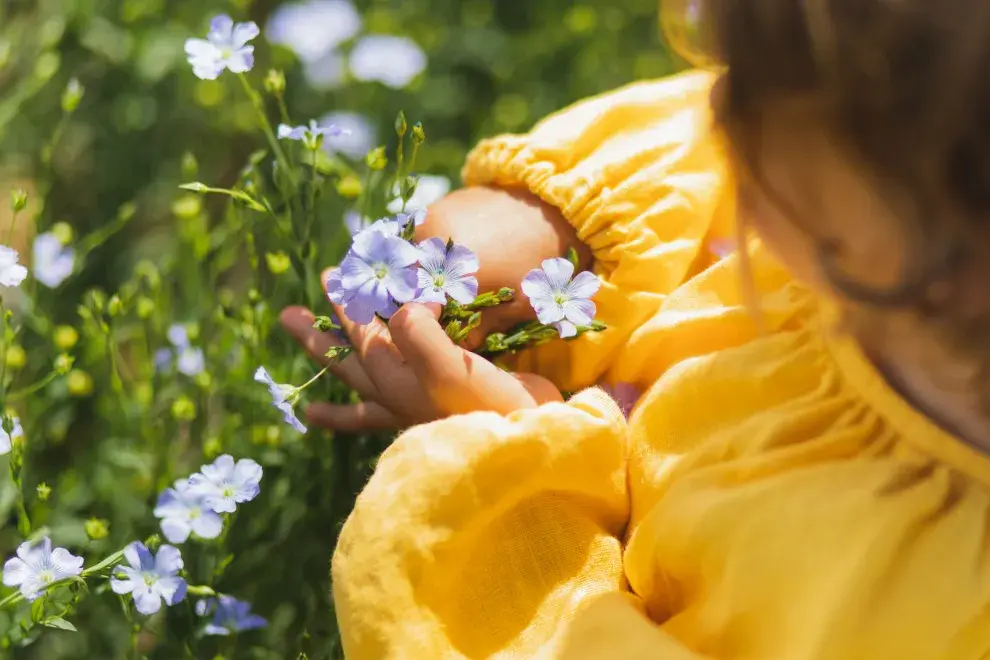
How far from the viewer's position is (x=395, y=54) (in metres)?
1.68

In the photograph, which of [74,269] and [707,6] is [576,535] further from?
[74,269]

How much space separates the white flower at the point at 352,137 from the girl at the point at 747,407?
544 millimetres

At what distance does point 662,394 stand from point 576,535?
144 millimetres

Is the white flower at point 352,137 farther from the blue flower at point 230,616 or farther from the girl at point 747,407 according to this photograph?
the blue flower at point 230,616

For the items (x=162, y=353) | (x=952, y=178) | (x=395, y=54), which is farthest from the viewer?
(x=395, y=54)

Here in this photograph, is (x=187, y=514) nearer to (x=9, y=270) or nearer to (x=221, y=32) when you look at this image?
(x=9, y=270)

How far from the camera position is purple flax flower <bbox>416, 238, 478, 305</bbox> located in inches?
36.3

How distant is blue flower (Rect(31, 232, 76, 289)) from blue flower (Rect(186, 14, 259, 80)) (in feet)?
0.99

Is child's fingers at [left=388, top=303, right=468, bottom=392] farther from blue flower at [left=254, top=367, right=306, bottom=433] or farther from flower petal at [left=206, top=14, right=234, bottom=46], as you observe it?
flower petal at [left=206, top=14, right=234, bottom=46]

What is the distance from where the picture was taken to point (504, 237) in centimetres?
103

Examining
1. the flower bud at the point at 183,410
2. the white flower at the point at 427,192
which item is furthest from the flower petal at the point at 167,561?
the white flower at the point at 427,192

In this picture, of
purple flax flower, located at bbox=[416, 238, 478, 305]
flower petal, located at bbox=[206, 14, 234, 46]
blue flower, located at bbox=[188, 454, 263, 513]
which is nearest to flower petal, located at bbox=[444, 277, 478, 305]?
purple flax flower, located at bbox=[416, 238, 478, 305]

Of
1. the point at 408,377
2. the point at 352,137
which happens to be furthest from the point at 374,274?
the point at 352,137

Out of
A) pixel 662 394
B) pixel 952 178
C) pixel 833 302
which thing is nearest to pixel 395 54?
pixel 662 394
